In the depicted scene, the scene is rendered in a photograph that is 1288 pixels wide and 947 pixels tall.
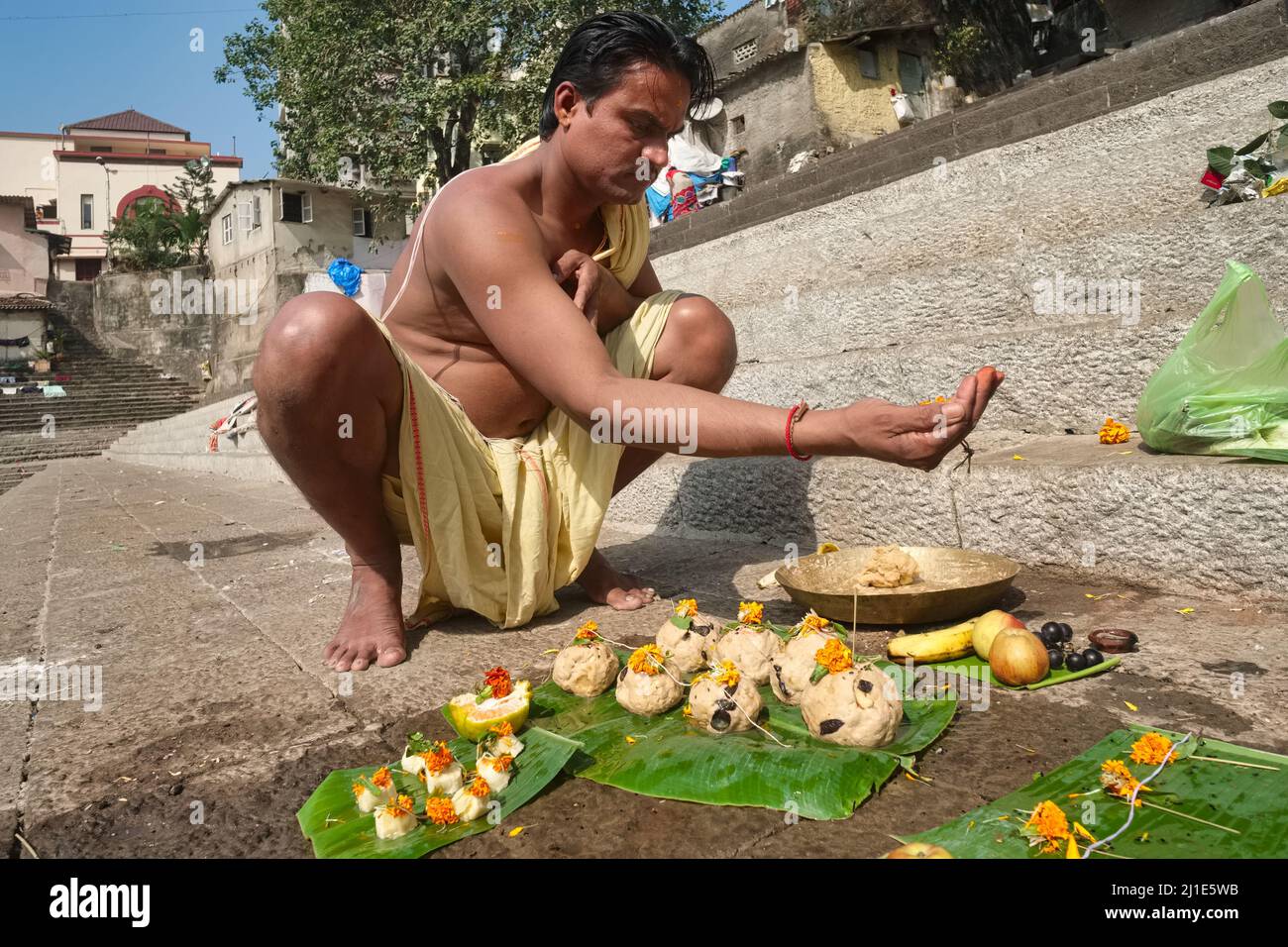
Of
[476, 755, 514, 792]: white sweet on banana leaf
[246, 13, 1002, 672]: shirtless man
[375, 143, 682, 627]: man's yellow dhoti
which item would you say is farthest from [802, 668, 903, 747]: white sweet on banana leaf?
[375, 143, 682, 627]: man's yellow dhoti

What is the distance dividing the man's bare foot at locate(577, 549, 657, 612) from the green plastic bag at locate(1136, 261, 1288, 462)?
167 centimetres

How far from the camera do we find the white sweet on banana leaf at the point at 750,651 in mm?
1917

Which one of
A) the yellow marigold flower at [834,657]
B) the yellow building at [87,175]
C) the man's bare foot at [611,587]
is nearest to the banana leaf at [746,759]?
the yellow marigold flower at [834,657]

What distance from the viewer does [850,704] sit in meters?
1.55

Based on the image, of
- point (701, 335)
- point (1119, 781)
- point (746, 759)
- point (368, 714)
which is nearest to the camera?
point (1119, 781)

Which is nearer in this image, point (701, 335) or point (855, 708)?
point (855, 708)

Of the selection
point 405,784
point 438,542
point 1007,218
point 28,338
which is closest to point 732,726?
point 405,784

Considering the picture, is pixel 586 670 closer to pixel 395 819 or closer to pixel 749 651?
pixel 749 651

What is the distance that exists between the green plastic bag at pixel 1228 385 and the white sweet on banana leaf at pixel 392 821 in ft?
7.71

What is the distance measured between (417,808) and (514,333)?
43.2 inches

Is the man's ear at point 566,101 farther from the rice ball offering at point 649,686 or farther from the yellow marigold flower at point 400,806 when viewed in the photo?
the yellow marigold flower at point 400,806

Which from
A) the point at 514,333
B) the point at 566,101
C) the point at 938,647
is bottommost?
the point at 938,647

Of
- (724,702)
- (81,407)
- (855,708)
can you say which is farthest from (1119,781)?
(81,407)
